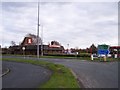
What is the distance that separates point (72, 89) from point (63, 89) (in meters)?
0.42

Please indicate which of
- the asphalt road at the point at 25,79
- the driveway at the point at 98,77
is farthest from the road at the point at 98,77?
the asphalt road at the point at 25,79

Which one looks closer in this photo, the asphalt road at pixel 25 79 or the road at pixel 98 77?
the asphalt road at pixel 25 79

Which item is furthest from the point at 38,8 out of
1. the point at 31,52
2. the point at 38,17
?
the point at 31,52

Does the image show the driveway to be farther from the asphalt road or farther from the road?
the asphalt road

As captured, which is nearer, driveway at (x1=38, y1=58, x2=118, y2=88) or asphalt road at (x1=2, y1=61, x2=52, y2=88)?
asphalt road at (x1=2, y1=61, x2=52, y2=88)

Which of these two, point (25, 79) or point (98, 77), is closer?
point (25, 79)

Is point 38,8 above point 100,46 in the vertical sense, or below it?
above

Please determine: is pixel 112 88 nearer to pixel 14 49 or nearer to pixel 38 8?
pixel 38 8

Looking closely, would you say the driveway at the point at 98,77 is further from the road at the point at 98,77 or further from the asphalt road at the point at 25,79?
the asphalt road at the point at 25,79

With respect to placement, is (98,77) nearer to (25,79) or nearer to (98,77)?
(98,77)

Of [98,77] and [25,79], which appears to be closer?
[25,79]

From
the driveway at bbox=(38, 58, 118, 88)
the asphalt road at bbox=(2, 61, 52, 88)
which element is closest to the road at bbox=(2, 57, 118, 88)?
the driveway at bbox=(38, 58, 118, 88)

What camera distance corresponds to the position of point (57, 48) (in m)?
123

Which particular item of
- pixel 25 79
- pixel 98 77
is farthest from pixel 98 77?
pixel 25 79
